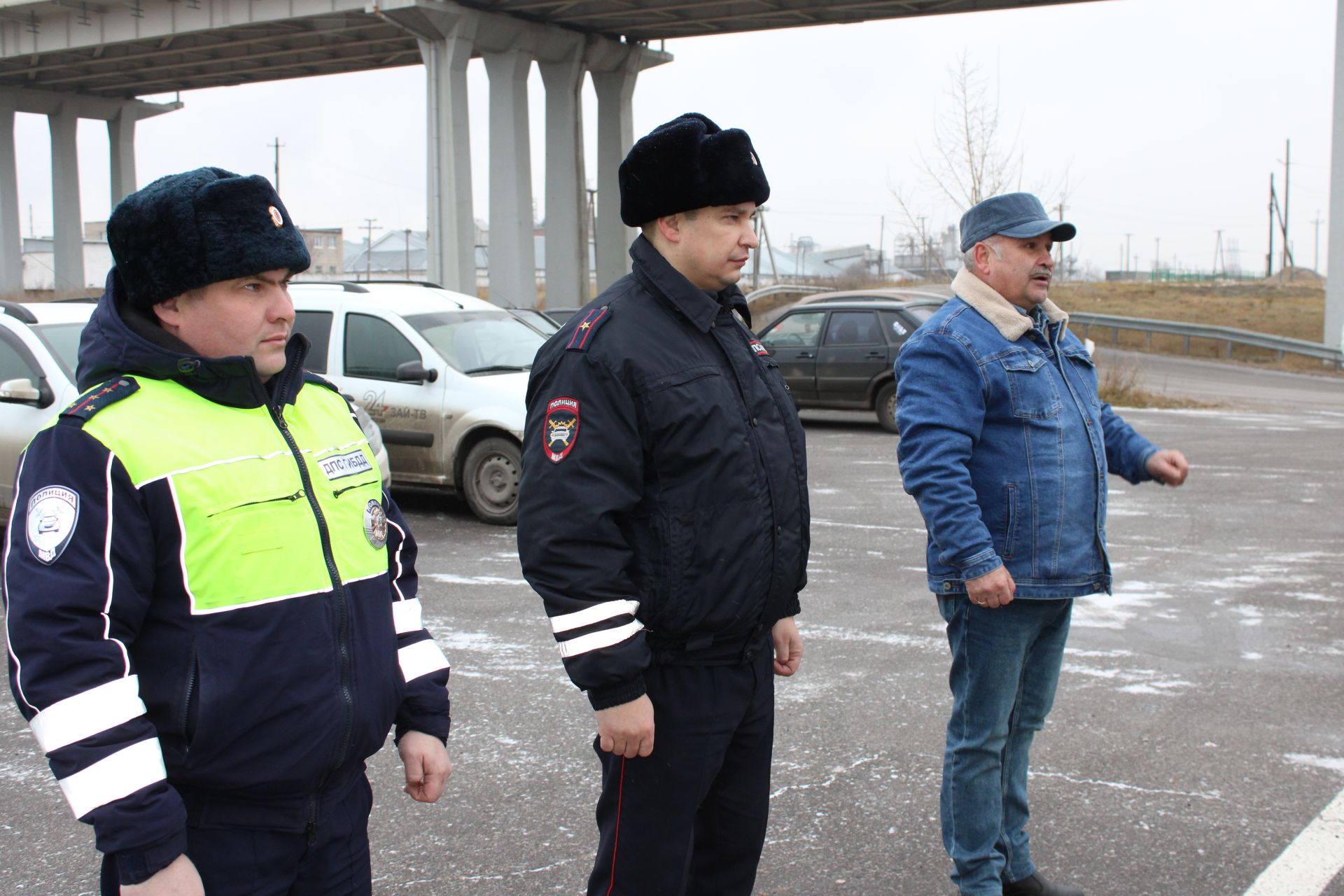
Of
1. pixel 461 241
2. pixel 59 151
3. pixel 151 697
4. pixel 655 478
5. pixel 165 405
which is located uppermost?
pixel 59 151

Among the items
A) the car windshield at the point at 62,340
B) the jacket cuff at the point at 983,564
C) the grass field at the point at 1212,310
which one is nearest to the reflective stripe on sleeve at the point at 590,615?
the jacket cuff at the point at 983,564

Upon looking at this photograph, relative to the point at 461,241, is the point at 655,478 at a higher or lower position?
lower

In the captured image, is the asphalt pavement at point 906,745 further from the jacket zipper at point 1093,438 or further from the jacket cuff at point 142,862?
the jacket cuff at point 142,862

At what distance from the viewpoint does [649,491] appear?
8.08 feet

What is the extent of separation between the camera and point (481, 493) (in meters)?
9.29

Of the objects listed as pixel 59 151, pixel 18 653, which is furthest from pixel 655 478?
pixel 59 151

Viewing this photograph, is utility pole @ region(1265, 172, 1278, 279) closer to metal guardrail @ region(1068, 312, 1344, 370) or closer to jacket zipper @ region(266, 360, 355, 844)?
metal guardrail @ region(1068, 312, 1344, 370)

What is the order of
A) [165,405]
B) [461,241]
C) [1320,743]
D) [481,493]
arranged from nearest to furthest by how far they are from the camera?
[165,405]
[1320,743]
[481,493]
[461,241]

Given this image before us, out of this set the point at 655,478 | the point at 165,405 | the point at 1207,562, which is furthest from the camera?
the point at 1207,562

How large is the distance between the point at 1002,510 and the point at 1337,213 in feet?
96.8

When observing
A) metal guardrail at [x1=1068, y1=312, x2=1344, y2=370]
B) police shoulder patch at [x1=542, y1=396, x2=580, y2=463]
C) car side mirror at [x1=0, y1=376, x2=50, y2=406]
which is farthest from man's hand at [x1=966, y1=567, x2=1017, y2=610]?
metal guardrail at [x1=1068, y1=312, x2=1344, y2=370]

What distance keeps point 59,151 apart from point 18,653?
5583 cm

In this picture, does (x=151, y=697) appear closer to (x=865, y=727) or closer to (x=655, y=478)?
(x=655, y=478)

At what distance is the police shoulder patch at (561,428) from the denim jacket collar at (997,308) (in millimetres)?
1399
